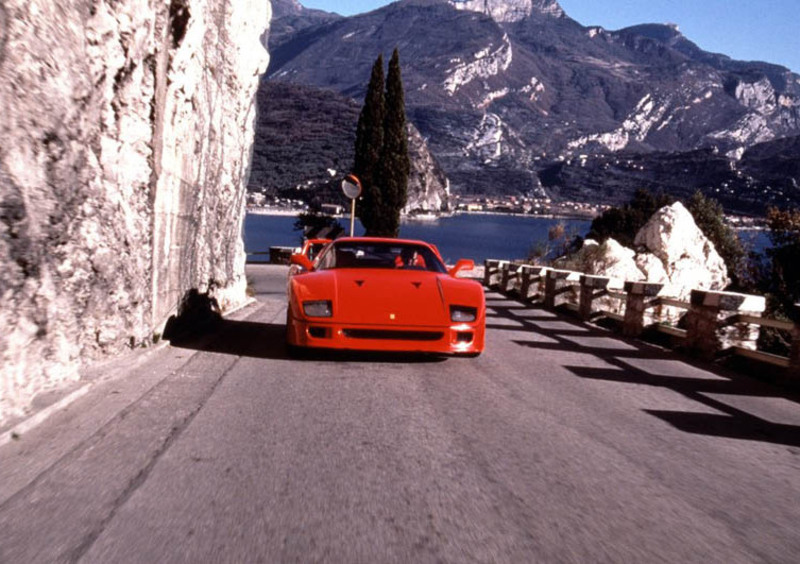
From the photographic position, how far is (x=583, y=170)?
397 feet

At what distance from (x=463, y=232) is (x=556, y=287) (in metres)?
71.3

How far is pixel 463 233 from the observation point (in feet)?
280

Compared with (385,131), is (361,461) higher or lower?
lower

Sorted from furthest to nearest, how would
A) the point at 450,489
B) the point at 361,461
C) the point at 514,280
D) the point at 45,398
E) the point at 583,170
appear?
the point at 583,170 < the point at 514,280 < the point at 45,398 < the point at 361,461 < the point at 450,489

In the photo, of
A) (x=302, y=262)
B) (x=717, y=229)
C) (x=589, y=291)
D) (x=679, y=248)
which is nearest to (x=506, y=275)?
(x=589, y=291)

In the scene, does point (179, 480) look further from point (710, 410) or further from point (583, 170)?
point (583, 170)

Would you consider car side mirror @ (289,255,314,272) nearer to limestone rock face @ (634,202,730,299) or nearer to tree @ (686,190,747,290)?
limestone rock face @ (634,202,730,299)

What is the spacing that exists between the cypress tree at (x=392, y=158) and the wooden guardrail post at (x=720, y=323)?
3136cm

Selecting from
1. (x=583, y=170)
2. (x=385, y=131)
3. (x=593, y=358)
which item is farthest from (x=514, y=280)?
(x=583, y=170)

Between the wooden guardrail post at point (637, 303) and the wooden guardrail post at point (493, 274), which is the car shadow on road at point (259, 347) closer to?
the wooden guardrail post at point (637, 303)

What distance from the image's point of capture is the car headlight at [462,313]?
6988 mm

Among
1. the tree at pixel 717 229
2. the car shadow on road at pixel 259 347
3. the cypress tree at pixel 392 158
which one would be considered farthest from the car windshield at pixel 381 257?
the cypress tree at pixel 392 158

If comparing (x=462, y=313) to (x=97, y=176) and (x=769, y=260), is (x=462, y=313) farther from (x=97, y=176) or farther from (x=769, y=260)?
(x=769, y=260)

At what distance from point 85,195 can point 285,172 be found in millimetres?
88663
